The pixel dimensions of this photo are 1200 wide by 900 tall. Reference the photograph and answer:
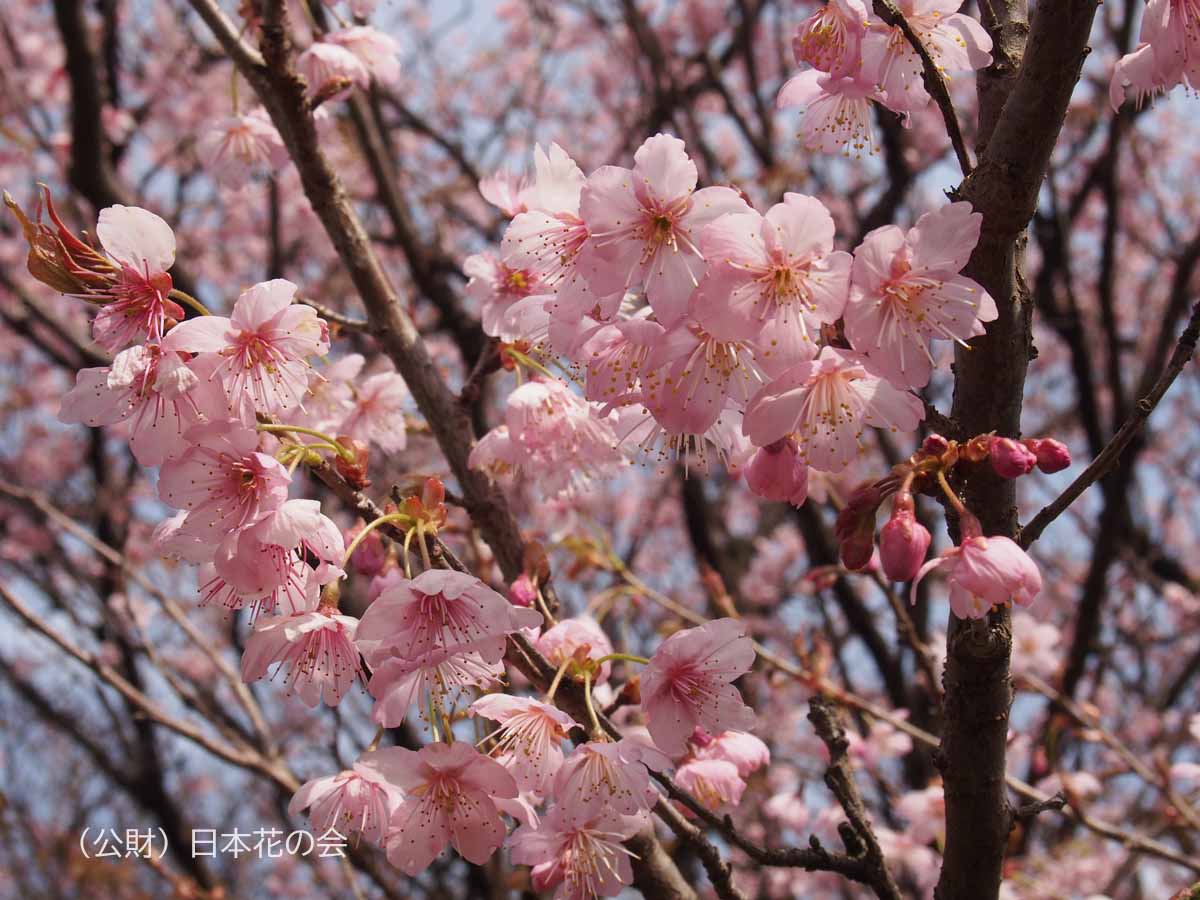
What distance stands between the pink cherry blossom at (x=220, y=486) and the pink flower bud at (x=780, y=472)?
603 mm

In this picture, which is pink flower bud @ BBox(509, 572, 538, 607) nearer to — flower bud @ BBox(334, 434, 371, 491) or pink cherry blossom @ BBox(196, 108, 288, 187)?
flower bud @ BBox(334, 434, 371, 491)

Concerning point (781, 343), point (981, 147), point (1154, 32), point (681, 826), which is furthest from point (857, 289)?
point (681, 826)

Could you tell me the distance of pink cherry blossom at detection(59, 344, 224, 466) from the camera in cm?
126

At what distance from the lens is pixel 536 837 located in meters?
1.52

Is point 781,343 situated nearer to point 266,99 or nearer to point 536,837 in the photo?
point 536,837

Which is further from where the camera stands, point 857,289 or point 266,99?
point 266,99

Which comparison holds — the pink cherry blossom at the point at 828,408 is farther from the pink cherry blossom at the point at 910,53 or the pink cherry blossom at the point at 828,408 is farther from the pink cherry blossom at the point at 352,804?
the pink cherry blossom at the point at 352,804

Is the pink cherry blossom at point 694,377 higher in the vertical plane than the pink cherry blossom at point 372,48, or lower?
lower

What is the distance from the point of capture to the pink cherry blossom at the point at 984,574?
120 cm

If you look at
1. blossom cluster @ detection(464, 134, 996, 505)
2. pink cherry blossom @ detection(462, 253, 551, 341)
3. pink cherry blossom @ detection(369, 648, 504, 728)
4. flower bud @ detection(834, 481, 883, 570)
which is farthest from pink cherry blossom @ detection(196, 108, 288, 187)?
flower bud @ detection(834, 481, 883, 570)

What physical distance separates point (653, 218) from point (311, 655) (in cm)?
78

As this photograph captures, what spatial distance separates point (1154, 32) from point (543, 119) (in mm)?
7688

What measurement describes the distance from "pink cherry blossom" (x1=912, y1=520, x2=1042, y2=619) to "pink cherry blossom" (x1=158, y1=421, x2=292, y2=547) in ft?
2.62

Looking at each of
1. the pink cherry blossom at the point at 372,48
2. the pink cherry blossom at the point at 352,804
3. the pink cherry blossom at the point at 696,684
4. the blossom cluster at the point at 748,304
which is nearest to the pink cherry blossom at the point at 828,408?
the blossom cluster at the point at 748,304
